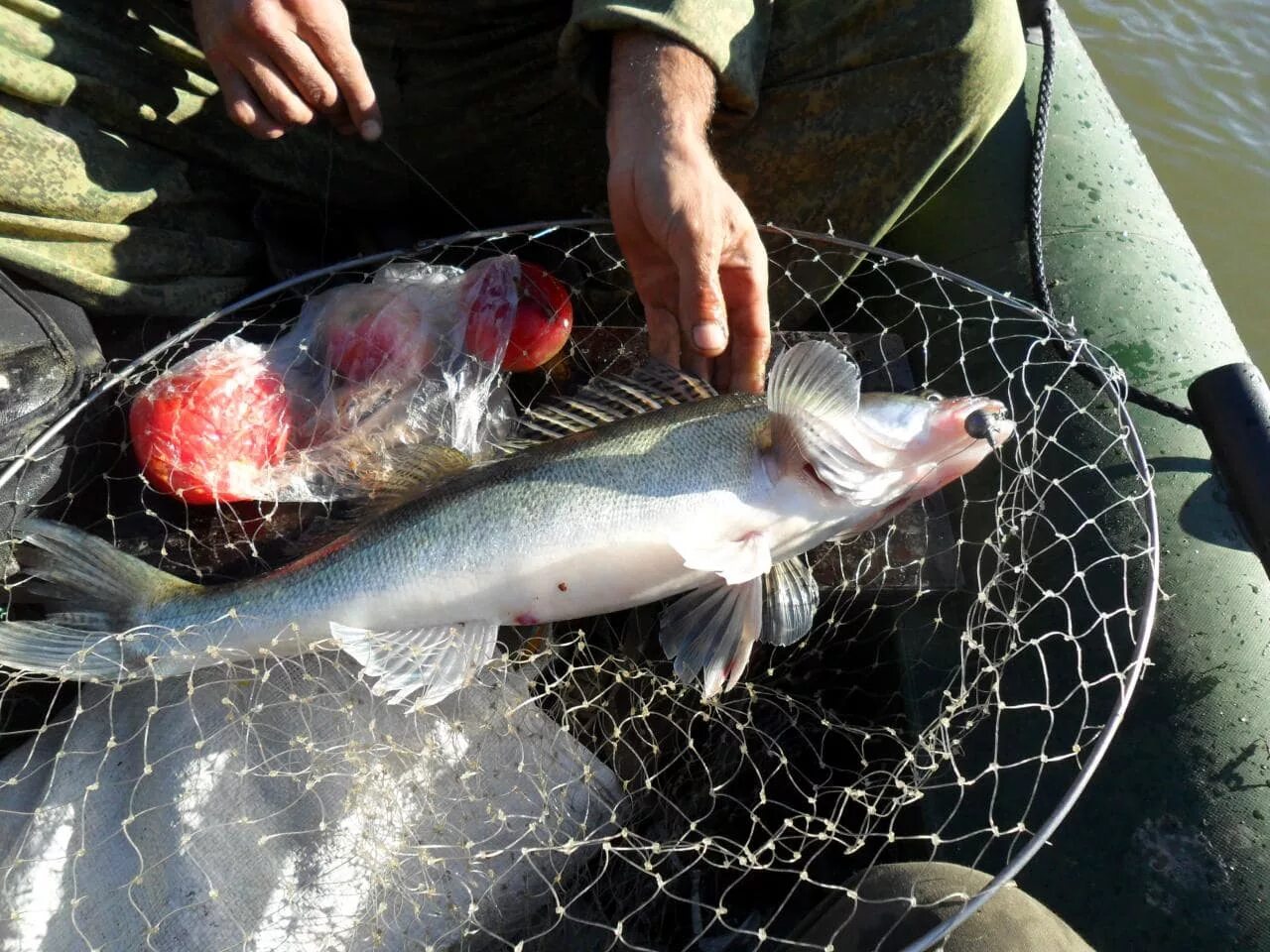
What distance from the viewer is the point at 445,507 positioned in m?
2.35

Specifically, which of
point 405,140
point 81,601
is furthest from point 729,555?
point 405,140

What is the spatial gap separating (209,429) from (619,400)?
117 cm

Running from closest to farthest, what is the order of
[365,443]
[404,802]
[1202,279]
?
1. [404,802]
2. [365,443]
3. [1202,279]

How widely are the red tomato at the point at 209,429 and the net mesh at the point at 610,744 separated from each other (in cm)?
13

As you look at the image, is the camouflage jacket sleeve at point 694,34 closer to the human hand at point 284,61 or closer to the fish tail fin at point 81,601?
the human hand at point 284,61

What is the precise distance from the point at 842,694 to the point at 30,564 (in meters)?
2.32

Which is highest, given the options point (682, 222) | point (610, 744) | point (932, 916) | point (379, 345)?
point (682, 222)

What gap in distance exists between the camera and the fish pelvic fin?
2.34m

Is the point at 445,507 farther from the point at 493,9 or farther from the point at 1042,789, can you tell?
the point at 493,9

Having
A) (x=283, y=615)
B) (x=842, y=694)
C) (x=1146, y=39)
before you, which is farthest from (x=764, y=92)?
(x=1146, y=39)

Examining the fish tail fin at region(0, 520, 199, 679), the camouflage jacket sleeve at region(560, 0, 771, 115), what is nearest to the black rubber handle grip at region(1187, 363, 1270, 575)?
the camouflage jacket sleeve at region(560, 0, 771, 115)

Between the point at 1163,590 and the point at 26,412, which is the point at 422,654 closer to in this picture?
the point at 26,412

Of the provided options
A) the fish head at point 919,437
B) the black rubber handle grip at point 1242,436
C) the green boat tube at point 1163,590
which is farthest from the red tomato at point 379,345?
the black rubber handle grip at point 1242,436

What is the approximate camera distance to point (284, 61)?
2605mm
